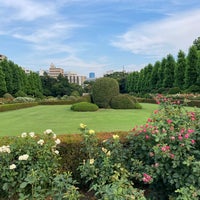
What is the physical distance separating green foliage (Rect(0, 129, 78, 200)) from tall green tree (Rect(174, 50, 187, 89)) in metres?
25.6

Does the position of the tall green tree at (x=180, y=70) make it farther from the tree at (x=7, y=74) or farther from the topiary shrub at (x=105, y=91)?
the tree at (x=7, y=74)

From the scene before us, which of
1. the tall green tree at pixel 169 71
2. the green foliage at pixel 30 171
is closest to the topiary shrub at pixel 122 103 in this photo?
the green foliage at pixel 30 171

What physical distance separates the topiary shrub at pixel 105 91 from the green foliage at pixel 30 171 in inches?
460

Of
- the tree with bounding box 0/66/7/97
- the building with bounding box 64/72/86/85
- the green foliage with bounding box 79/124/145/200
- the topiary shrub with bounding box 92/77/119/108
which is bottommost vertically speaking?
the green foliage with bounding box 79/124/145/200

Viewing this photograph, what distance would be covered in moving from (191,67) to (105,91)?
13617mm

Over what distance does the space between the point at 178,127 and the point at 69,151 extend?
1617 millimetres

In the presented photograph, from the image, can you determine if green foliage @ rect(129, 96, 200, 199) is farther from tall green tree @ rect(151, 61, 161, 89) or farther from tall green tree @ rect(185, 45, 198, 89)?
tall green tree @ rect(151, 61, 161, 89)

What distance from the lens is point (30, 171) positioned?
2.78 metres

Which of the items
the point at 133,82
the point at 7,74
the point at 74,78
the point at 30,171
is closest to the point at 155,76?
the point at 133,82

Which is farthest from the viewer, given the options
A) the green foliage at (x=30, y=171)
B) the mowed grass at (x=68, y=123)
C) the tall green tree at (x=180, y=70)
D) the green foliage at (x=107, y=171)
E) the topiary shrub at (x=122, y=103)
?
the tall green tree at (x=180, y=70)

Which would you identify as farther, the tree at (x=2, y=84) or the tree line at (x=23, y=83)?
the tree line at (x=23, y=83)

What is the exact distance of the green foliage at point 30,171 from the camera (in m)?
2.66

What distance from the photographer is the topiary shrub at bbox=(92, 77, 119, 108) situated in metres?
14.7

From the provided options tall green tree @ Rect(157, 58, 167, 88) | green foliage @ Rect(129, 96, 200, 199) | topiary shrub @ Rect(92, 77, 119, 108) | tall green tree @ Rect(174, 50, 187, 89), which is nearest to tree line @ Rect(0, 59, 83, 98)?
topiary shrub @ Rect(92, 77, 119, 108)
